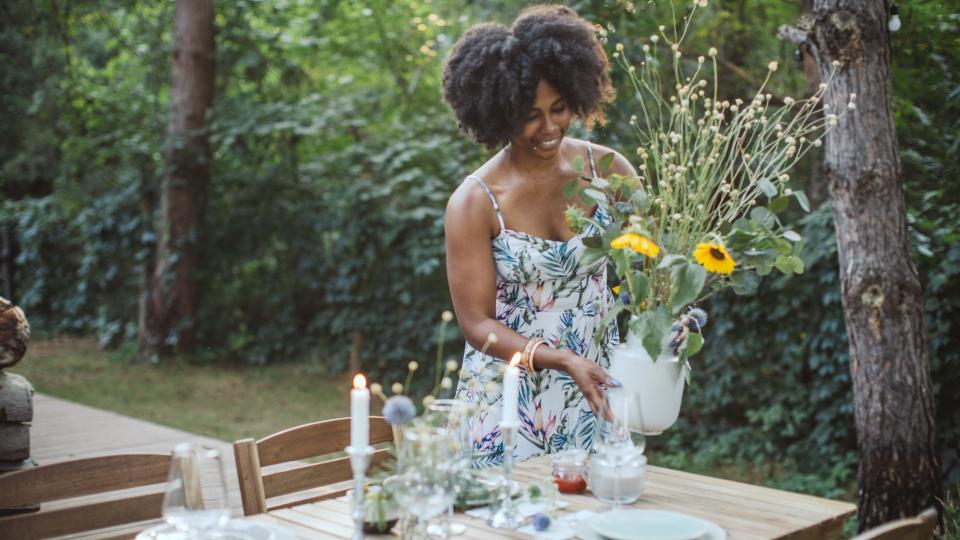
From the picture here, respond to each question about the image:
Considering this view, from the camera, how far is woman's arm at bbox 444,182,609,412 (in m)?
2.28

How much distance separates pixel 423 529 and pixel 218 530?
1.18 feet

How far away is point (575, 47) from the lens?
2428mm

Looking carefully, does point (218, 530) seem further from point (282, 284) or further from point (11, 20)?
point (11, 20)

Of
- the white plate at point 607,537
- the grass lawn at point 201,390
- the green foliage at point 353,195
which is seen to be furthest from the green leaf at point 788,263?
the grass lawn at point 201,390

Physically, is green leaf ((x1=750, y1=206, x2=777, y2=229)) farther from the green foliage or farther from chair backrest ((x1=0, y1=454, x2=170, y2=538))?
the green foliage

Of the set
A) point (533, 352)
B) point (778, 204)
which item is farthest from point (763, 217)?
point (533, 352)

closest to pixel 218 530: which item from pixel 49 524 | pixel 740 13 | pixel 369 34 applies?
pixel 49 524

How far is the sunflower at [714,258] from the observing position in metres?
1.82

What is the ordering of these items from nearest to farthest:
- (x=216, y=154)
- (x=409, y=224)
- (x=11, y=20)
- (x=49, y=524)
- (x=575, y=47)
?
(x=49, y=524)
(x=575, y=47)
(x=409, y=224)
(x=11, y=20)
(x=216, y=154)

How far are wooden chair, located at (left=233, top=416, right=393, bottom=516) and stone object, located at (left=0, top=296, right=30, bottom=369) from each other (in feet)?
5.85

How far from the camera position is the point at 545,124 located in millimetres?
2342

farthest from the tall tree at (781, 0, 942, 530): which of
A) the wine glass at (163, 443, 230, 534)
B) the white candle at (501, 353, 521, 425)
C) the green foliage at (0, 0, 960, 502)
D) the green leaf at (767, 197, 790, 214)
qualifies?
the wine glass at (163, 443, 230, 534)

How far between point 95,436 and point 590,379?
4.64m

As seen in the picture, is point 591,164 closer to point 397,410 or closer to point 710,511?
point 710,511
